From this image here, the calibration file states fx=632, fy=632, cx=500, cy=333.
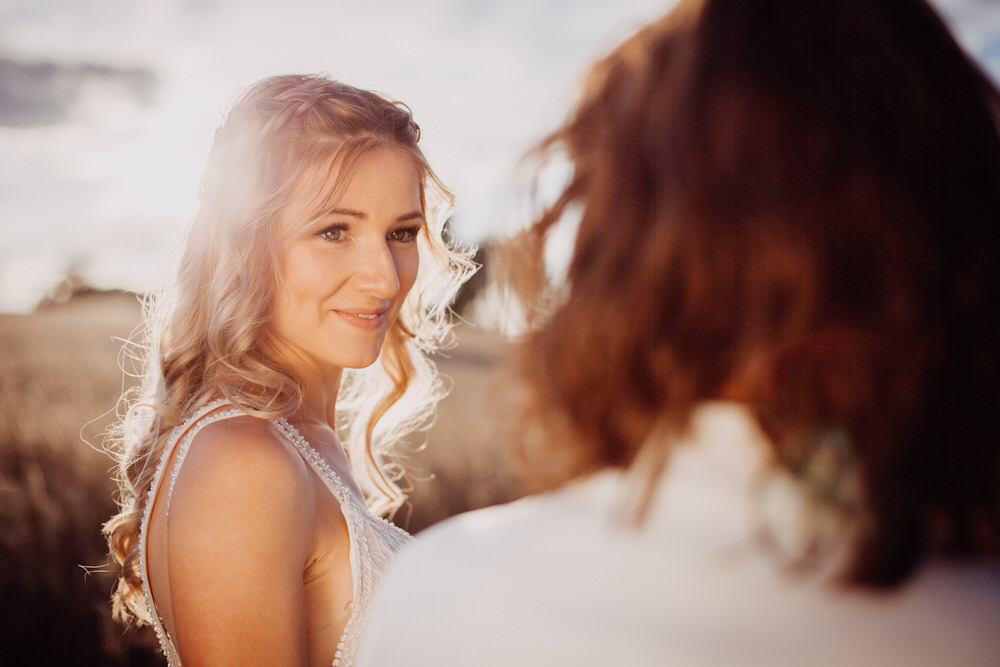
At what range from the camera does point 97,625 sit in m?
4.17

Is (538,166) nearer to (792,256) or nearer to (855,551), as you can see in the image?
(792,256)

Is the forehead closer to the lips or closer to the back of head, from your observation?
the lips

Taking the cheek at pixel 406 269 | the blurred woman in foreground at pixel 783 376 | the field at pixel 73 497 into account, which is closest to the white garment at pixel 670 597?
the blurred woman in foreground at pixel 783 376

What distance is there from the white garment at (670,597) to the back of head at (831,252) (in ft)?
0.17

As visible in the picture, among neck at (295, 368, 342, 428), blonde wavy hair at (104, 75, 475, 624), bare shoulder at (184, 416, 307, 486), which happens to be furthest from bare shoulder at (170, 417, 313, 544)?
neck at (295, 368, 342, 428)

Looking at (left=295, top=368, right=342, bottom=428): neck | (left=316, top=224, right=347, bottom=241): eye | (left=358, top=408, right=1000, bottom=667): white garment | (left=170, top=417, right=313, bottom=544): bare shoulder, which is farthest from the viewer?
(left=295, top=368, right=342, bottom=428): neck

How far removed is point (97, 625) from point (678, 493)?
15.5 feet

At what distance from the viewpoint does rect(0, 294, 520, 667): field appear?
158 inches

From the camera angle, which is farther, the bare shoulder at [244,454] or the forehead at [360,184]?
the forehead at [360,184]

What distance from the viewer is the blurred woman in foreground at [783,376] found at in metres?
0.80

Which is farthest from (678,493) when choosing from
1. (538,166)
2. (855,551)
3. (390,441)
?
(390,441)

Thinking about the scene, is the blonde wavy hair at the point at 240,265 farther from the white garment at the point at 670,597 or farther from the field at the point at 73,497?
the white garment at the point at 670,597

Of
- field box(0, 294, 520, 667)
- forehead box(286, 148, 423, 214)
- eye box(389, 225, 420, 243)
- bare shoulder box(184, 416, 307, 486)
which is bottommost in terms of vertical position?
field box(0, 294, 520, 667)

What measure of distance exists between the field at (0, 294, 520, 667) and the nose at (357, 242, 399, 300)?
1.60 ft
